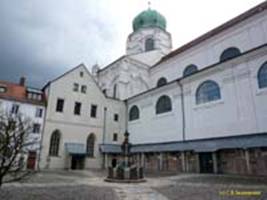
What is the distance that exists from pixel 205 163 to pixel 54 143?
1694cm

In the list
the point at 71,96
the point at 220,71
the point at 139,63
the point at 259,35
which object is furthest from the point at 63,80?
the point at 259,35

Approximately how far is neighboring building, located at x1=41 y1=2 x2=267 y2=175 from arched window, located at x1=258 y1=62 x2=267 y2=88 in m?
0.07

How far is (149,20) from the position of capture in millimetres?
44906

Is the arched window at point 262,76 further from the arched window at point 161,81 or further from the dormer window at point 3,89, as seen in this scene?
the dormer window at point 3,89

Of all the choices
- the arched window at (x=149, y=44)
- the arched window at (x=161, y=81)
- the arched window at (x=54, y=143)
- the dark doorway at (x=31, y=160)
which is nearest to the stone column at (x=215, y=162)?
the arched window at (x=161, y=81)

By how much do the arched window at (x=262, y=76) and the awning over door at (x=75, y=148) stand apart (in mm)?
20400

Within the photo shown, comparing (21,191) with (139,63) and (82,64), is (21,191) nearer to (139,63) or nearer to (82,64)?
(82,64)

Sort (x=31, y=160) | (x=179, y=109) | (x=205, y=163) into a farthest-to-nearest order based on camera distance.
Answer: (x=179, y=109)
(x=31, y=160)
(x=205, y=163)

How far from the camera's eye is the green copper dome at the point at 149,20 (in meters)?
44.8

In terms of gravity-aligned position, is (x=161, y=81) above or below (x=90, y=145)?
above

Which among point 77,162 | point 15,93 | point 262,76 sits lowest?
point 77,162

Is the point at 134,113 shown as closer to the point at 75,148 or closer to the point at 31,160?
the point at 75,148

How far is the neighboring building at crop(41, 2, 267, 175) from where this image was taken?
2052cm

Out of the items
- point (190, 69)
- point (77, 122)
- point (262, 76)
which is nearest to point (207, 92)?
point (262, 76)
